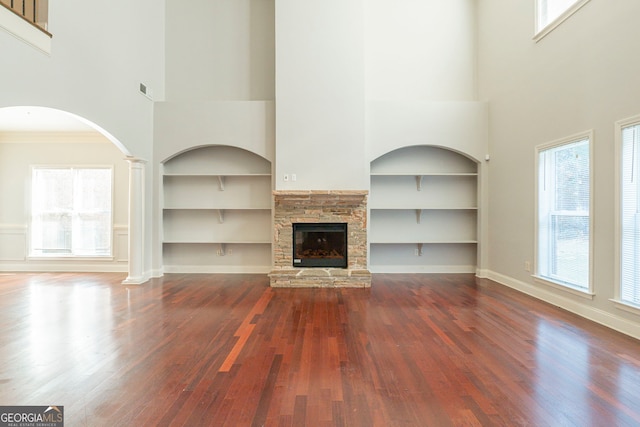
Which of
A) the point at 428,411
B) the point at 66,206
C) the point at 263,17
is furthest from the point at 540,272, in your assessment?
the point at 66,206

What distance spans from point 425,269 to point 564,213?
248 cm

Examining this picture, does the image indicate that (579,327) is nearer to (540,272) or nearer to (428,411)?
(540,272)

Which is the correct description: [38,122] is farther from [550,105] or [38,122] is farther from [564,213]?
[564,213]

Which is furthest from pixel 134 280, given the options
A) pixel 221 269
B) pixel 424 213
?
pixel 424 213

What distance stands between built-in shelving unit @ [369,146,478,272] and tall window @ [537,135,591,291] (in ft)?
5.40

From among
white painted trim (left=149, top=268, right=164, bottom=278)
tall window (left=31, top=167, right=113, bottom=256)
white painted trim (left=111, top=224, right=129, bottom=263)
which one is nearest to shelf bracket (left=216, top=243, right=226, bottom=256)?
white painted trim (left=149, top=268, right=164, bottom=278)

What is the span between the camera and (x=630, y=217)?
2.94m

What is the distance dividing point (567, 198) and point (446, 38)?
149 inches

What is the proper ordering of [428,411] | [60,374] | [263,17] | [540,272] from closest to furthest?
[428,411], [60,374], [540,272], [263,17]

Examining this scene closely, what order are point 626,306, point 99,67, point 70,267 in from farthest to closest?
1. point 70,267
2. point 99,67
3. point 626,306

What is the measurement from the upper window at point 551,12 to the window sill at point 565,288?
3.19 metres

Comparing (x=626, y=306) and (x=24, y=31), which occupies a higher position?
(x=24, y=31)

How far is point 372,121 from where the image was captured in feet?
17.7

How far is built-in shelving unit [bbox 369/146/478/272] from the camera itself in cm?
581
